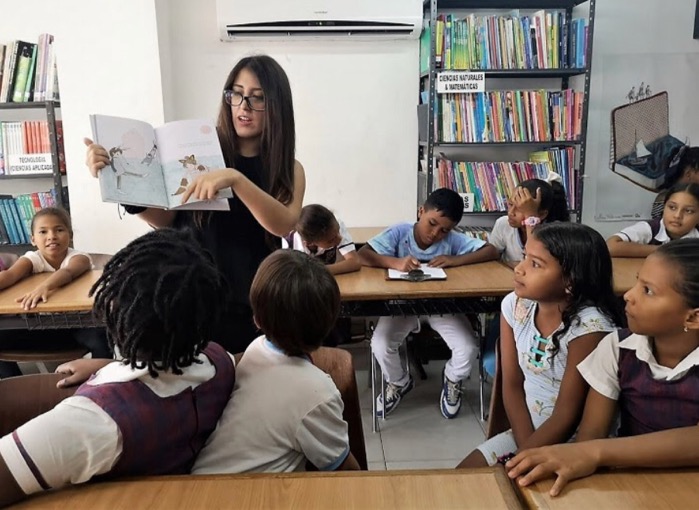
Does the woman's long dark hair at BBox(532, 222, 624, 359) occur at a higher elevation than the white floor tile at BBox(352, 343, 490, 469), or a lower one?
higher

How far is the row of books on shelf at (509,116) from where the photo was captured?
10.9 ft

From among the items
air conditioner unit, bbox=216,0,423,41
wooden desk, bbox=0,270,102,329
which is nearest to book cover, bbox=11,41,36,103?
air conditioner unit, bbox=216,0,423,41

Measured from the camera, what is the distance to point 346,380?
124 cm

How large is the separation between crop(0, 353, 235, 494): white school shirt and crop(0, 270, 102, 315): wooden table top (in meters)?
1.30

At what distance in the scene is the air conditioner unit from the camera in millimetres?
3367

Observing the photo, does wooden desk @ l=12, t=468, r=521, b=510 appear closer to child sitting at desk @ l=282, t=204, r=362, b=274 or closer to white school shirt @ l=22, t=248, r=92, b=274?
child sitting at desk @ l=282, t=204, r=362, b=274

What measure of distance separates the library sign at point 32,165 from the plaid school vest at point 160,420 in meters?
2.78

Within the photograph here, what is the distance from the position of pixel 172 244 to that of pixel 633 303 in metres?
0.91

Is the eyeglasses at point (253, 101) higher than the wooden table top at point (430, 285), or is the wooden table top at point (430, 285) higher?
the eyeglasses at point (253, 101)

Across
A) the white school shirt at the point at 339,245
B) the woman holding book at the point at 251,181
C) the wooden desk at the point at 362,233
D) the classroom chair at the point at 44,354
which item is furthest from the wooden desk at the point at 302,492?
the wooden desk at the point at 362,233

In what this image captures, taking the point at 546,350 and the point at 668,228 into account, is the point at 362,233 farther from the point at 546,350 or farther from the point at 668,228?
the point at 546,350

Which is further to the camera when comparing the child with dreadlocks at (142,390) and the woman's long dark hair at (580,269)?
the woman's long dark hair at (580,269)

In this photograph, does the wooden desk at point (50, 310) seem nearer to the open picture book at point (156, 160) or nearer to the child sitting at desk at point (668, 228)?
the open picture book at point (156, 160)

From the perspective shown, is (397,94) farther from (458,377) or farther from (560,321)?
(560,321)
